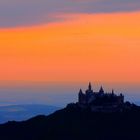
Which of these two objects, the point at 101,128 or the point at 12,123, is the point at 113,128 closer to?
the point at 101,128

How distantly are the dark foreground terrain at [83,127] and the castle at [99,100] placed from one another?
7.76ft

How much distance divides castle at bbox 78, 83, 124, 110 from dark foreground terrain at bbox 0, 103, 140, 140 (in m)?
2.36

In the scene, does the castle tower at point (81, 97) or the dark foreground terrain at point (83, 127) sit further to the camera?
the castle tower at point (81, 97)

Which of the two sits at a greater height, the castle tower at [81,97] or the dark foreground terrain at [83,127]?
the castle tower at [81,97]

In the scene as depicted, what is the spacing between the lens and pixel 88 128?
169250mm

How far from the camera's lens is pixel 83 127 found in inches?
6668

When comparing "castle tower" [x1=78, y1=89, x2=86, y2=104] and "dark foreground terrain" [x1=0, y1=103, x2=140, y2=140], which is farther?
"castle tower" [x1=78, y1=89, x2=86, y2=104]

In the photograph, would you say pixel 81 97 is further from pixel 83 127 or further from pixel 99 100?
pixel 83 127

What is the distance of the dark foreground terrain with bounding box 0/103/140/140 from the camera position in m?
165

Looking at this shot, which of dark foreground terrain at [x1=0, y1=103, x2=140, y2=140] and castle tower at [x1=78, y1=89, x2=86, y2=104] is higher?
castle tower at [x1=78, y1=89, x2=86, y2=104]

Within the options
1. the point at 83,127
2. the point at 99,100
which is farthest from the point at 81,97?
the point at 83,127

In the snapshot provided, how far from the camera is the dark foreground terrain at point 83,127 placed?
165125mm

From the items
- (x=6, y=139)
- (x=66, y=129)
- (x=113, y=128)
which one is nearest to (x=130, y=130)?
(x=113, y=128)

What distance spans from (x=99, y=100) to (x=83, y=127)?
11531 mm
